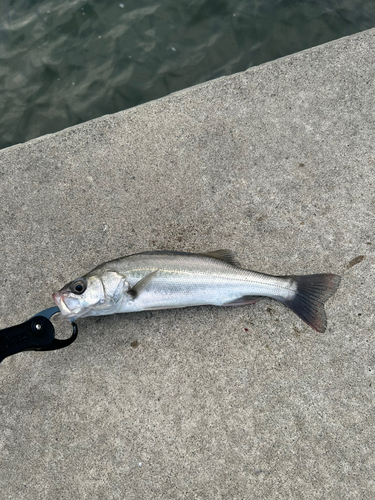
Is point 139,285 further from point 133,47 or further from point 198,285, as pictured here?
point 133,47

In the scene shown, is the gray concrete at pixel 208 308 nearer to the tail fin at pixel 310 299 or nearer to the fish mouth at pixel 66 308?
the tail fin at pixel 310 299

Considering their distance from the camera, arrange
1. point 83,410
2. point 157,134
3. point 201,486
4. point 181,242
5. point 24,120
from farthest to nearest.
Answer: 1. point 24,120
2. point 157,134
3. point 181,242
4. point 83,410
5. point 201,486

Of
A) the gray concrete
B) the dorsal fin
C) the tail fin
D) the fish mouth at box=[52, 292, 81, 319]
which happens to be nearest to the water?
the gray concrete

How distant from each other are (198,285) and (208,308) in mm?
349

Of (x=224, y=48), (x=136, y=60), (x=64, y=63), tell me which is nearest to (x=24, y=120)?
(x=64, y=63)

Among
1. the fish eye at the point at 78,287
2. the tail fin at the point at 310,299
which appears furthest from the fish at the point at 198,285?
the fish eye at the point at 78,287

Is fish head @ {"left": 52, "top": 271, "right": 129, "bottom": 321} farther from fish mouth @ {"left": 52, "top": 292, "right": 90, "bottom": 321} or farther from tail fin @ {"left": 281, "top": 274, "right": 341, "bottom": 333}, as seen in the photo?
tail fin @ {"left": 281, "top": 274, "right": 341, "bottom": 333}

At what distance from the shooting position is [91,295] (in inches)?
116

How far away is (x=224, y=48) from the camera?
496 centimetres

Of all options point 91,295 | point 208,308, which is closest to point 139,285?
point 91,295

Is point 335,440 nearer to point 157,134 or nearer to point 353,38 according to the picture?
point 157,134

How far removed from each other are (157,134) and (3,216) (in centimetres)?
164

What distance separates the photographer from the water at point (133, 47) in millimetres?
4930

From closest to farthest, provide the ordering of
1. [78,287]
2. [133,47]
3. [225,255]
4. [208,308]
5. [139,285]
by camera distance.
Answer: [78,287] → [139,285] → [225,255] → [208,308] → [133,47]
